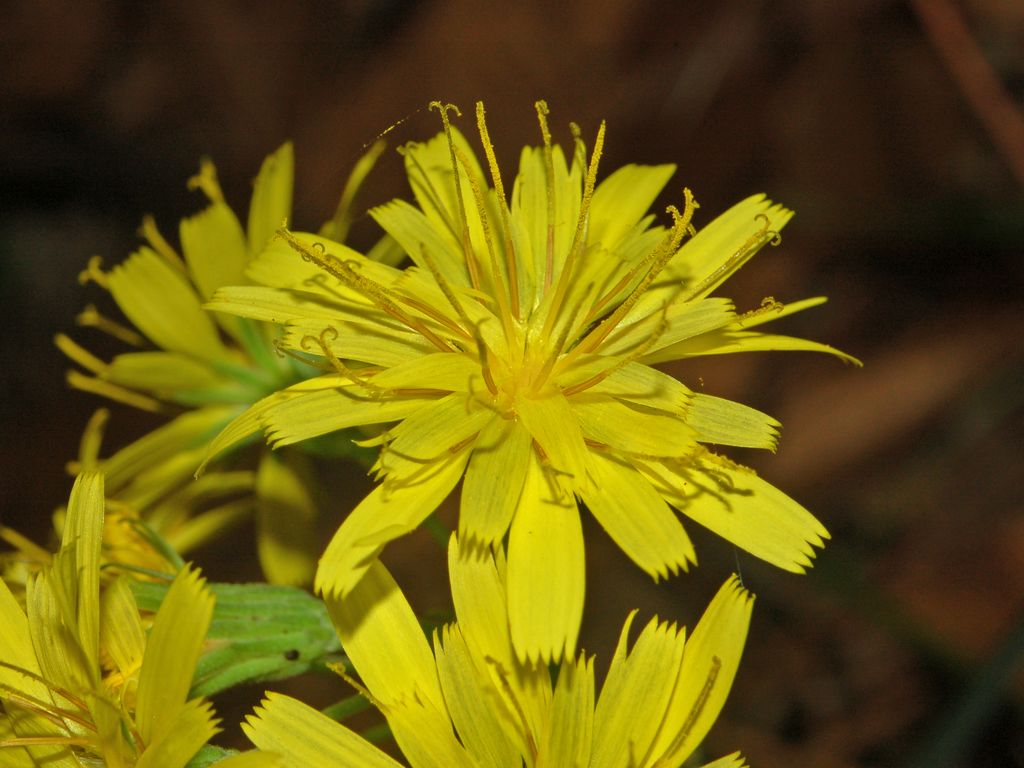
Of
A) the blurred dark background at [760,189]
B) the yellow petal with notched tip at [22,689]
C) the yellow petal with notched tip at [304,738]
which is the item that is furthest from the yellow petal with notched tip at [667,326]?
the blurred dark background at [760,189]

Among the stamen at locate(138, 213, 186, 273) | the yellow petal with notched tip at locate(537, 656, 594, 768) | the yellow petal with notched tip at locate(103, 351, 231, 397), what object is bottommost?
the yellow petal with notched tip at locate(537, 656, 594, 768)

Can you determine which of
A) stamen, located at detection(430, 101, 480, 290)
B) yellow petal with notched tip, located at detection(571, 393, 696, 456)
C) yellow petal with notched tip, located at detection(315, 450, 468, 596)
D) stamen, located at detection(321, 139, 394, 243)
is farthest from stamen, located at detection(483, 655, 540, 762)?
stamen, located at detection(321, 139, 394, 243)

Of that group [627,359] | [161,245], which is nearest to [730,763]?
[627,359]

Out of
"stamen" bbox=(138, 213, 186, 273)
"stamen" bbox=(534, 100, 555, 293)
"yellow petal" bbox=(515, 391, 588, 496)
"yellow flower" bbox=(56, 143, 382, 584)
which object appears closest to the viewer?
"yellow petal" bbox=(515, 391, 588, 496)

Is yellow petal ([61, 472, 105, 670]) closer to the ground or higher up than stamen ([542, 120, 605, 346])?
closer to the ground

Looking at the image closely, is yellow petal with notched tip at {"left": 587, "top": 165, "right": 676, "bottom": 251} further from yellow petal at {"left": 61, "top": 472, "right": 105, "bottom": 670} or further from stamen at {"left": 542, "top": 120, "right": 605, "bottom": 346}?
yellow petal at {"left": 61, "top": 472, "right": 105, "bottom": 670}

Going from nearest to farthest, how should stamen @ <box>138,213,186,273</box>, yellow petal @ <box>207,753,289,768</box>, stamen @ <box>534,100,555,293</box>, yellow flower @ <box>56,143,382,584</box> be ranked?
yellow petal @ <box>207,753,289,768</box>
stamen @ <box>534,100,555,293</box>
yellow flower @ <box>56,143,382,584</box>
stamen @ <box>138,213,186,273</box>

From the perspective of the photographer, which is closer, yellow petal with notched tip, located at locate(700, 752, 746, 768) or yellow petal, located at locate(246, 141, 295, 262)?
yellow petal with notched tip, located at locate(700, 752, 746, 768)
